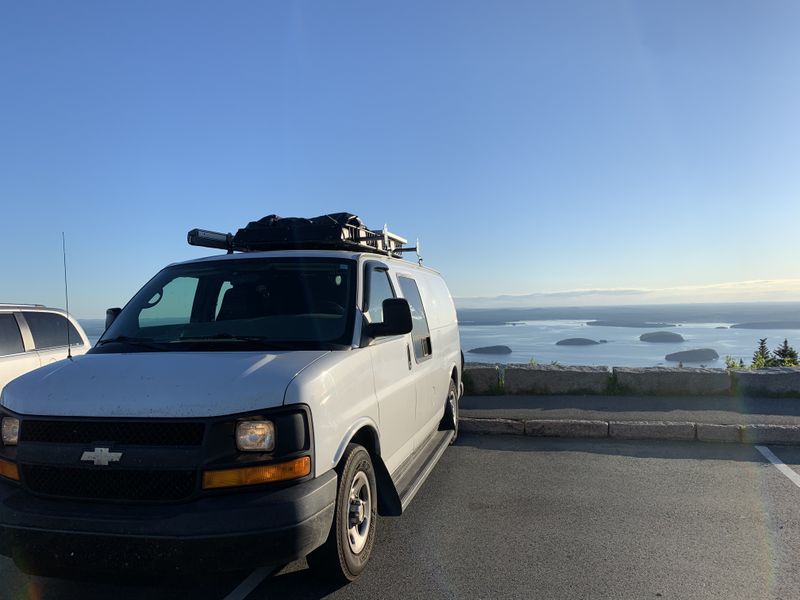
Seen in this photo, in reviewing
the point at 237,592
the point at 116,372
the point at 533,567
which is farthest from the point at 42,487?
the point at 533,567

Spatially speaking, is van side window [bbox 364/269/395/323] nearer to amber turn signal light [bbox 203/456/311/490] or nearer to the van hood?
the van hood

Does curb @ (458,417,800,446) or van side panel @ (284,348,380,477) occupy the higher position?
van side panel @ (284,348,380,477)

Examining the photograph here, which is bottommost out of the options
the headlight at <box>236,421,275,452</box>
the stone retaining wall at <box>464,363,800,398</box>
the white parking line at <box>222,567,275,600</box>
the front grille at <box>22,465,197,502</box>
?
the white parking line at <box>222,567,275,600</box>

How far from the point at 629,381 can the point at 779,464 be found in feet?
9.56

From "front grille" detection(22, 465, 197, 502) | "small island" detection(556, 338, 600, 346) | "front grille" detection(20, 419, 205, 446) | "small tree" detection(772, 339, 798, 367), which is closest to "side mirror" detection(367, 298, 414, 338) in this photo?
"front grille" detection(20, 419, 205, 446)

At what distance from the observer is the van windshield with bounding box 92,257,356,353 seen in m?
3.79

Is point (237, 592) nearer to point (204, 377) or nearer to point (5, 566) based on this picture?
point (204, 377)

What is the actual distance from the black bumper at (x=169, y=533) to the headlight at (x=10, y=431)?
0.44 meters

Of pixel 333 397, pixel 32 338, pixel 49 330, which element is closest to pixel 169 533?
pixel 333 397

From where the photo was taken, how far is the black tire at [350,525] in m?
3.31

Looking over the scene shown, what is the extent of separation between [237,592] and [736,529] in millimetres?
3759

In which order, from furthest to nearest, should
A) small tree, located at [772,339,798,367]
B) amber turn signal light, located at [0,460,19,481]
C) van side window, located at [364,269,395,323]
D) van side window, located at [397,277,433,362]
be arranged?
small tree, located at [772,339,798,367] < van side window, located at [397,277,433,362] < van side window, located at [364,269,395,323] < amber turn signal light, located at [0,460,19,481]

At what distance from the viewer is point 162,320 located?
14.2 ft

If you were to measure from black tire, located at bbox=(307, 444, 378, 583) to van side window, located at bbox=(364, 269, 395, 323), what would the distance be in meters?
1.08
